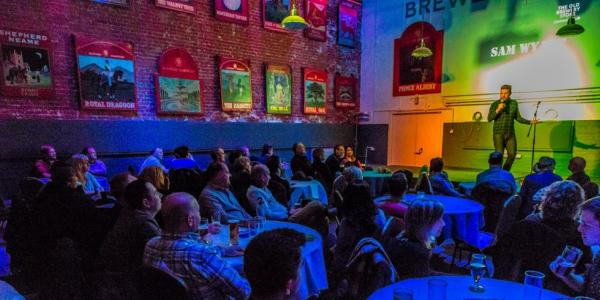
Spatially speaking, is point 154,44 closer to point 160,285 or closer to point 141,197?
point 141,197

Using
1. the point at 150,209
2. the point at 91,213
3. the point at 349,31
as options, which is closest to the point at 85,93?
the point at 91,213

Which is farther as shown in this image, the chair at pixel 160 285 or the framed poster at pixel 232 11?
the framed poster at pixel 232 11

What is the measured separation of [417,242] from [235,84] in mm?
7725

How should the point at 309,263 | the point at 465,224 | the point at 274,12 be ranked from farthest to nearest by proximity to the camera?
the point at 274,12 → the point at 465,224 → the point at 309,263

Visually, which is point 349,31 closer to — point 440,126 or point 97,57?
point 440,126

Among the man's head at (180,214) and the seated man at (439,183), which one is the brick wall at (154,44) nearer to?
the seated man at (439,183)

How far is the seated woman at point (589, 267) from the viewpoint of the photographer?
185cm

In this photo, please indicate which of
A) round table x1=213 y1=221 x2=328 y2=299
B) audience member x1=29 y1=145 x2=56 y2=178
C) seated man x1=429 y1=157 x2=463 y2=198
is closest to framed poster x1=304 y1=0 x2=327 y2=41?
seated man x1=429 y1=157 x2=463 y2=198

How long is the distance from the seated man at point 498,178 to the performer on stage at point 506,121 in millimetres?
3950

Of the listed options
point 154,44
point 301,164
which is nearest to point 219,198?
point 301,164

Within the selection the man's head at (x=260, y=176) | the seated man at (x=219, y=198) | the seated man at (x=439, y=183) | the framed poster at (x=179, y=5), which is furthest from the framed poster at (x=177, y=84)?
the seated man at (x=439, y=183)

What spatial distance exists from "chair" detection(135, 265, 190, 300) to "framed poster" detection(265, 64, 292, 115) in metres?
8.44

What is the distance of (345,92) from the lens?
1183cm

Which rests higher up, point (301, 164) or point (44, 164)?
point (44, 164)
